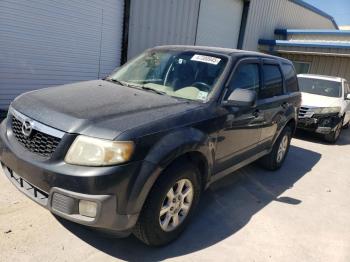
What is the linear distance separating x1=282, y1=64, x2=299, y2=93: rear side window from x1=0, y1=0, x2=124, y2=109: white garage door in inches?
198

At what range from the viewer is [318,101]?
8320 mm

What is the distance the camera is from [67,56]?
784 centimetres

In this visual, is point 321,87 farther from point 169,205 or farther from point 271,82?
point 169,205

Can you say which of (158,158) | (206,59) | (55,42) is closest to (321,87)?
(206,59)

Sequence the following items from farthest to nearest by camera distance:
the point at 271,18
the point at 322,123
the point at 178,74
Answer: the point at 271,18 < the point at 322,123 < the point at 178,74

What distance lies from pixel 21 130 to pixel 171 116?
130 cm

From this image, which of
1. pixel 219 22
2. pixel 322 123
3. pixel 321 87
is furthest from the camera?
pixel 219 22

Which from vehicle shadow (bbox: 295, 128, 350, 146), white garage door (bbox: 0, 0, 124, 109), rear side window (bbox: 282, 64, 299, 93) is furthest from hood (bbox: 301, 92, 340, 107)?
white garage door (bbox: 0, 0, 124, 109)

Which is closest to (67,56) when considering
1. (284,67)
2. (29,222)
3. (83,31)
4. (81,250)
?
(83,31)

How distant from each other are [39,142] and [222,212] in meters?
2.19

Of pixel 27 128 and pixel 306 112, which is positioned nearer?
pixel 27 128

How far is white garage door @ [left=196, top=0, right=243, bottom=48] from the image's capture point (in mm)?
11898

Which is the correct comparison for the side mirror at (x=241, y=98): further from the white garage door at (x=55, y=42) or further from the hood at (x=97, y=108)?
the white garage door at (x=55, y=42)

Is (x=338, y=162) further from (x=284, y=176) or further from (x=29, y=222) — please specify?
(x=29, y=222)
